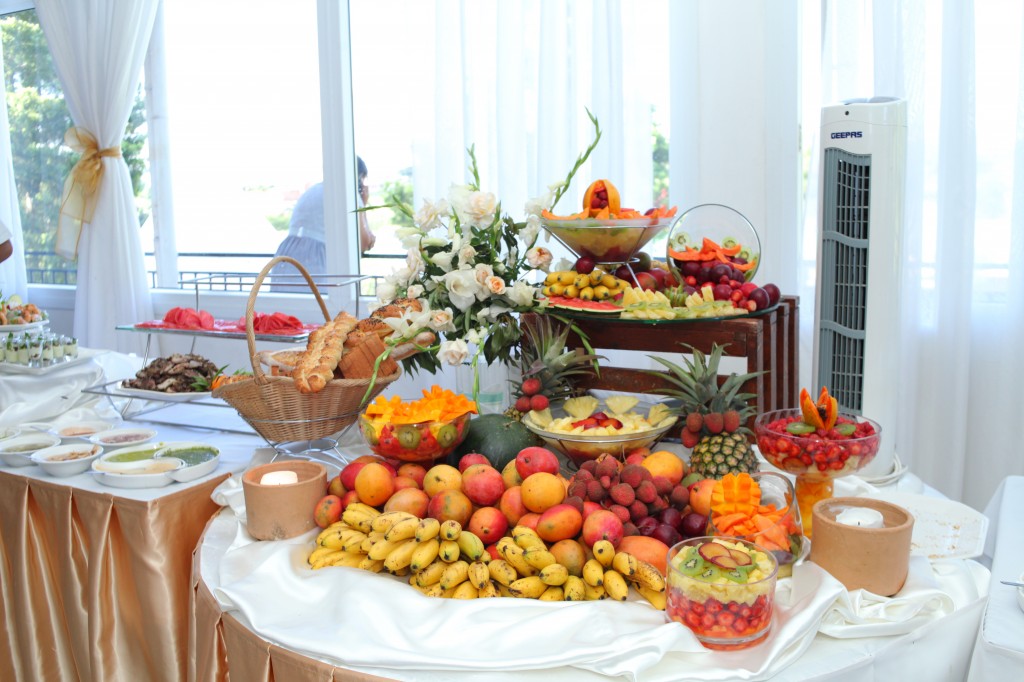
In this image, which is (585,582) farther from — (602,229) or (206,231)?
(206,231)

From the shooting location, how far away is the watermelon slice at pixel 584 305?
5.48 ft

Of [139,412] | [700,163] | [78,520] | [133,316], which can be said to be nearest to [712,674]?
[78,520]

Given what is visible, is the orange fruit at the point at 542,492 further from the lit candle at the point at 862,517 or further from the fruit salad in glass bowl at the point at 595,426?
the lit candle at the point at 862,517

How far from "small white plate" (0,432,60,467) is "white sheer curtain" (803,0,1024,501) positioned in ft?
7.13

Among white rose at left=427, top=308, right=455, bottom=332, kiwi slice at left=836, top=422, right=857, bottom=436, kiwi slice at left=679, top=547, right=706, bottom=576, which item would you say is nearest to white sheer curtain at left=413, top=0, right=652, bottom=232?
white rose at left=427, top=308, right=455, bottom=332

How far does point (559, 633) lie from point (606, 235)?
0.93 m

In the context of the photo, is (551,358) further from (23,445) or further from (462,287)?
(23,445)

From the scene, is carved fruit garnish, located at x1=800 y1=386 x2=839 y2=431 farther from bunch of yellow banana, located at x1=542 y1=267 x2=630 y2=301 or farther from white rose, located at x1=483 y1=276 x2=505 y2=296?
white rose, located at x1=483 y1=276 x2=505 y2=296

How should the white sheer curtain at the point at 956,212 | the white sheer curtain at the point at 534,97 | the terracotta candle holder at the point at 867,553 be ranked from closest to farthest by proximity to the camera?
the terracotta candle holder at the point at 867,553
the white sheer curtain at the point at 956,212
the white sheer curtain at the point at 534,97

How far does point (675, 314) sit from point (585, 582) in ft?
2.14

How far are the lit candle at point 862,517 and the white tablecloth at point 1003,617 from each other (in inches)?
6.0

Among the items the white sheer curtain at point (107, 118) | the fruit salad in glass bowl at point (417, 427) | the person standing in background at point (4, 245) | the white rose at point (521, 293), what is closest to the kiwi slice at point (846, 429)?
the fruit salad in glass bowl at point (417, 427)

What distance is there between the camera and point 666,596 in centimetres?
106

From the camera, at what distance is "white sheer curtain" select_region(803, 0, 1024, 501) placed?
7.82 feet
